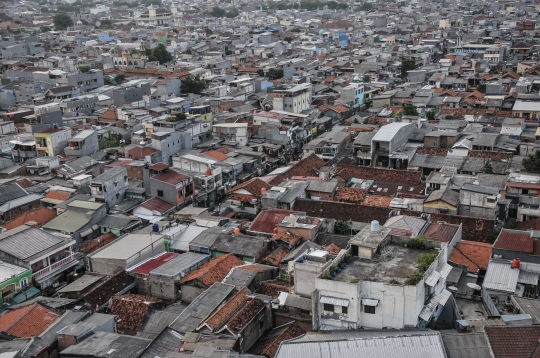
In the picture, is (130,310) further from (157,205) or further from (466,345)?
(466,345)

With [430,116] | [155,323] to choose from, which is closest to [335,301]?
[155,323]

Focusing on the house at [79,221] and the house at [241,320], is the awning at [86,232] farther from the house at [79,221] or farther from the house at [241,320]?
the house at [241,320]

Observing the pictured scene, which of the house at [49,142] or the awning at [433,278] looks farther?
the house at [49,142]

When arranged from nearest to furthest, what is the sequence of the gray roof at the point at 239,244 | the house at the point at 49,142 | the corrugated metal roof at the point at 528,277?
1. the corrugated metal roof at the point at 528,277
2. the gray roof at the point at 239,244
3. the house at the point at 49,142

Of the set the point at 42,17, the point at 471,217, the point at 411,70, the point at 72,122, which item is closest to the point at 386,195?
the point at 471,217

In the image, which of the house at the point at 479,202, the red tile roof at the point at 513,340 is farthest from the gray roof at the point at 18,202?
the red tile roof at the point at 513,340

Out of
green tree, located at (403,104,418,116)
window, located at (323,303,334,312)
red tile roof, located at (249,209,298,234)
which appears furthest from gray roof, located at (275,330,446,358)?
green tree, located at (403,104,418,116)
